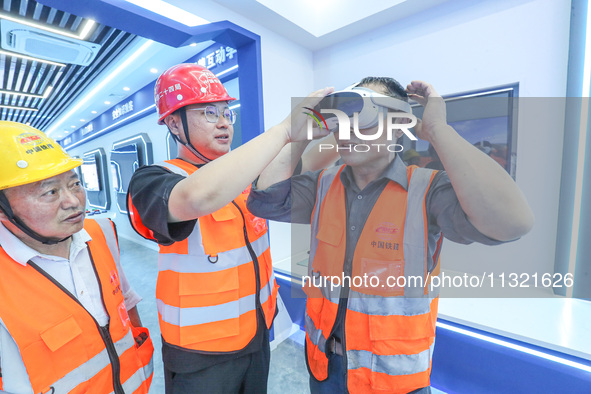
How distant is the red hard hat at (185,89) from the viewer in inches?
46.0

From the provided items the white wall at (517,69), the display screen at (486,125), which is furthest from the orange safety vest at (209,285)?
the white wall at (517,69)

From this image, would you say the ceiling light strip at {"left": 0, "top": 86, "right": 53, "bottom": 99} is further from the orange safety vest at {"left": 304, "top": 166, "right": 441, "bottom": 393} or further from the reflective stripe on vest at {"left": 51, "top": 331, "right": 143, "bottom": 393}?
the orange safety vest at {"left": 304, "top": 166, "right": 441, "bottom": 393}

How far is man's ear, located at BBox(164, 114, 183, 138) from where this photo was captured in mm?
1216

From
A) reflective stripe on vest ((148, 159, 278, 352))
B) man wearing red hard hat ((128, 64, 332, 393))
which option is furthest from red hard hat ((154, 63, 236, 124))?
reflective stripe on vest ((148, 159, 278, 352))

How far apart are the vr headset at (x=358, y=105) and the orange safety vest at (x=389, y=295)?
227mm

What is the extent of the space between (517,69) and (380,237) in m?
2.11

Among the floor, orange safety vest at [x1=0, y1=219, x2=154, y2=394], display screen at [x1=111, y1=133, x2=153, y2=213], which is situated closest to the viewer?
orange safety vest at [x1=0, y1=219, x2=154, y2=394]

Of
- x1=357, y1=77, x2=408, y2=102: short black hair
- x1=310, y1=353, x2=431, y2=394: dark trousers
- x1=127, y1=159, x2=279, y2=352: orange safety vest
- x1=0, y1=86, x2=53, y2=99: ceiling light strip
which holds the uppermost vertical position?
x1=0, y1=86, x2=53, y2=99: ceiling light strip

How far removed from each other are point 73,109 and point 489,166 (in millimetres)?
9367

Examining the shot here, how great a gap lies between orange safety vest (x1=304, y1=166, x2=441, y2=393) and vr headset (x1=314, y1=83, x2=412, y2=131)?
23 centimetres

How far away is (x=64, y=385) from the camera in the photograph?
0.91 m

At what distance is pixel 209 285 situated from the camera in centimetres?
107

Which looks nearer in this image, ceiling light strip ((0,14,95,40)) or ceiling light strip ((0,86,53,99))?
ceiling light strip ((0,14,95,40))

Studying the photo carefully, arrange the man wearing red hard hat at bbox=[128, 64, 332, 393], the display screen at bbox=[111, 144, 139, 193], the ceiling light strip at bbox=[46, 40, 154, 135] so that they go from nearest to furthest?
1. the man wearing red hard hat at bbox=[128, 64, 332, 393]
2. the ceiling light strip at bbox=[46, 40, 154, 135]
3. the display screen at bbox=[111, 144, 139, 193]
